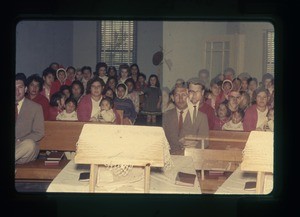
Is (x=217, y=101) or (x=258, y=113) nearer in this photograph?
(x=258, y=113)

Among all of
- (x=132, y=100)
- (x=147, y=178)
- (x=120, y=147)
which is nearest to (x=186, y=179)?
(x=147, y=178)

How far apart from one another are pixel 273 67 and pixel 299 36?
0.15 meters

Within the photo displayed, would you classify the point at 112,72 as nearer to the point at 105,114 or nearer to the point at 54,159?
the point at 105,114

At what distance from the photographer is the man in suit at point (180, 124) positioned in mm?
2225

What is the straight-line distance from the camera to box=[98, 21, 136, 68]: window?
220 centimetres

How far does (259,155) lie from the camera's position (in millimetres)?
2230

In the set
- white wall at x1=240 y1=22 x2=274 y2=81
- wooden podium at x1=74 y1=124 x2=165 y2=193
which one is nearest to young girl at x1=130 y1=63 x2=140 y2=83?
wooden podium at x1=74 y1=124 x2=165 y2=193

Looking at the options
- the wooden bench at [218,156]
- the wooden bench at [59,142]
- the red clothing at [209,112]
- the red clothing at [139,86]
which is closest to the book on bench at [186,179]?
the wooden bench at [218,156]

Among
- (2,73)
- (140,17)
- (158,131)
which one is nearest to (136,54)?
(140,17)

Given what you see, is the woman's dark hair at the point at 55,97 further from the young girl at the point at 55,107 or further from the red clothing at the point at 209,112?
the red clothing at the point at 209,112

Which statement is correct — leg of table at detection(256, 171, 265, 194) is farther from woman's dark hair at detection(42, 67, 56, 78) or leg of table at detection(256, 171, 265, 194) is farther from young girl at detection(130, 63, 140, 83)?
woman's dark hair at detection(42, 67, 56, 78)

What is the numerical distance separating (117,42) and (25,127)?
18.1 inches

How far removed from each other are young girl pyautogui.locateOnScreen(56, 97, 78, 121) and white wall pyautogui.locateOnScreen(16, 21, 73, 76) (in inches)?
6.8

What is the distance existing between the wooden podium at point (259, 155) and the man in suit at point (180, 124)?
7.4 inches
